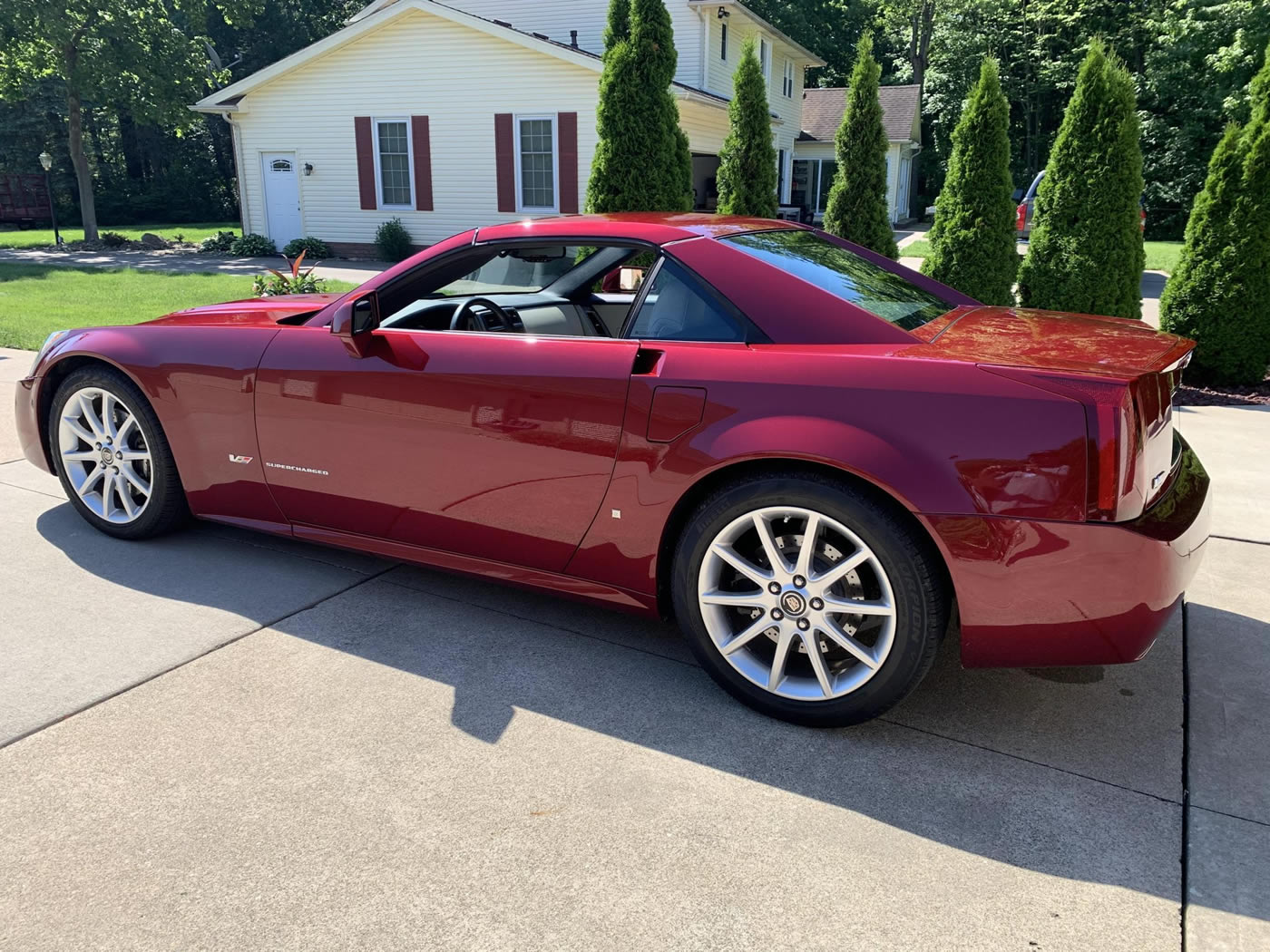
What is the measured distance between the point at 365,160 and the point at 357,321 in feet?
60.8

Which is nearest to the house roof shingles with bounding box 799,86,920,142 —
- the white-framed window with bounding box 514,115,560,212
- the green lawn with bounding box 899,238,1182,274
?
the green lawn with bounding box 899,238,1182,274

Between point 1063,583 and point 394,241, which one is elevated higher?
point 394,241

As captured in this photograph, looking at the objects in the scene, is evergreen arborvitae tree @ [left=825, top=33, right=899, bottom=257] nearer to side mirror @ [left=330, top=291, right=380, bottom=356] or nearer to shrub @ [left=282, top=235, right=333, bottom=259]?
side mirror @ [left=330, top=291, right=380, bottom=356]

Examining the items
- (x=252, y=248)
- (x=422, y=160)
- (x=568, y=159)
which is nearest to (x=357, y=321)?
(x=568, y=159)

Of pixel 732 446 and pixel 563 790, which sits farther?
pixel 732 446

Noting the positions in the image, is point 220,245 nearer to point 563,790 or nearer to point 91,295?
point 91,295

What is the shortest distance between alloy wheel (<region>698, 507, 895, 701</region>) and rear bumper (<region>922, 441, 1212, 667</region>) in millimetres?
232

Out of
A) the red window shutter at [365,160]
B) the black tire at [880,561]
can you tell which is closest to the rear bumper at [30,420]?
the black tire at [880,561]

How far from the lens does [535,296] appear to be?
437 centimetres

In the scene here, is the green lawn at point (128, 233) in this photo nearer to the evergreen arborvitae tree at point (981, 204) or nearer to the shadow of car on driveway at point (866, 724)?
the evergreen arborvitae tree at point (981, 204)

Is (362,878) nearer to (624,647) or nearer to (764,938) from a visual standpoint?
(764,938)

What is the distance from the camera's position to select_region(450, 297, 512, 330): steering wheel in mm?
3865

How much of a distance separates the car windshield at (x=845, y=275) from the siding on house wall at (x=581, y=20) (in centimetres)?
1917

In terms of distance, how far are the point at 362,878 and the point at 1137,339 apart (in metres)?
2.82
